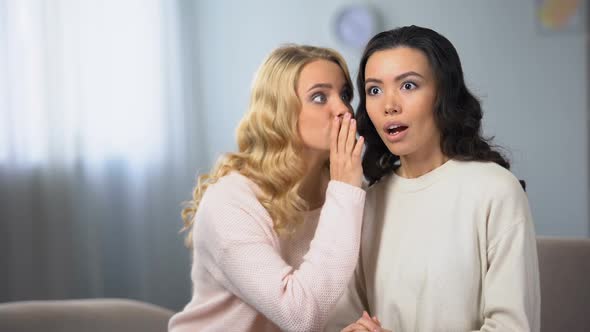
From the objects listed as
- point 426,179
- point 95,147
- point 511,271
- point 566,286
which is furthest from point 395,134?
point 95,147

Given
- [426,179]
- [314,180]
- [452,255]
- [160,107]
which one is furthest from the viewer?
[160,107]

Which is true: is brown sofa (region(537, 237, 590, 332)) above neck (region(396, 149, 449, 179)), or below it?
below

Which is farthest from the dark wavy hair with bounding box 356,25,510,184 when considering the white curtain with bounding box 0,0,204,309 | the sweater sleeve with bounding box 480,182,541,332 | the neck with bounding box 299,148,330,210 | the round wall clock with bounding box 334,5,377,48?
the round wall clock with bounding box 334,5,377,48

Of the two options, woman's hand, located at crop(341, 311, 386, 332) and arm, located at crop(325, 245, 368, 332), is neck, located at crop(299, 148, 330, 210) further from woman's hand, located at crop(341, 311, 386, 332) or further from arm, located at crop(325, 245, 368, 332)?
woman's hand, located at crop(341, 311, 386, 332)

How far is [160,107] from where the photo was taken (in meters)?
3.40

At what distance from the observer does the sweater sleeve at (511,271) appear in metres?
1.24

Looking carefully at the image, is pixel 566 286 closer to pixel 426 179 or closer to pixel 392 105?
pixel 426 179

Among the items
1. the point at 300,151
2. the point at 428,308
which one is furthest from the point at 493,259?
the point at 300,151

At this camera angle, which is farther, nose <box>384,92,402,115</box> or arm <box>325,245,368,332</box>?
arm <box>325,245,368,332</box>

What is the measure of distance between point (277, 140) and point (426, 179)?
0.39 meters

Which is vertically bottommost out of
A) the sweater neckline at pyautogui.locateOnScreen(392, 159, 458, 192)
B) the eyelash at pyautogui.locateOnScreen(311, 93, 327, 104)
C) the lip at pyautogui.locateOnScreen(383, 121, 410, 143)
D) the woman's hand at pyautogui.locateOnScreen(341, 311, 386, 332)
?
the woman's hand at pyautogui.locateOnScreen(341, 311, 386, 332)

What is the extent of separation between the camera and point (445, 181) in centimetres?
142

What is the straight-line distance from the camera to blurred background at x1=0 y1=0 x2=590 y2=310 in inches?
118

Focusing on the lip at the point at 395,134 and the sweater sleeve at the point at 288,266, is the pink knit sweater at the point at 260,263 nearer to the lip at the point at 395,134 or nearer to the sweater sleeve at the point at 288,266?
the sweater sleeve at the point at 288,266
